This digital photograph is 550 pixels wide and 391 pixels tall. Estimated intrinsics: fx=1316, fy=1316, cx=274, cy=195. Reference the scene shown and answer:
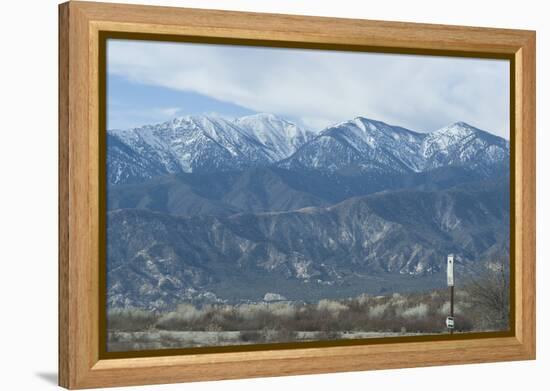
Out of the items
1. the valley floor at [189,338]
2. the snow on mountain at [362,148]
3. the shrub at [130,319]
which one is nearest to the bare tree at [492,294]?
the snow on mountain at [362,148]

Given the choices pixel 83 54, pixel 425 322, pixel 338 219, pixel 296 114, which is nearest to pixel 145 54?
pixel 83 54

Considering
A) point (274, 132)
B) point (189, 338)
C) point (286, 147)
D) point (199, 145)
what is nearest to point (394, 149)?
point (286, 147)

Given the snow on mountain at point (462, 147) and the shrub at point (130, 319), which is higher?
the snow on mountain at point (462, 147)

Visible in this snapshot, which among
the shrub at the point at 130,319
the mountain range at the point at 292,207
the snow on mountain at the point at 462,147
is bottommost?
the shrub at the point at 130,319

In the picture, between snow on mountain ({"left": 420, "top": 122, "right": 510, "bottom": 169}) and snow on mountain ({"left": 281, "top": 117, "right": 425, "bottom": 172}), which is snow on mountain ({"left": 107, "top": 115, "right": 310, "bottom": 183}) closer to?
snow on mountain ({"left": 281, "top": 117, "right": 425, "bottom": 172})

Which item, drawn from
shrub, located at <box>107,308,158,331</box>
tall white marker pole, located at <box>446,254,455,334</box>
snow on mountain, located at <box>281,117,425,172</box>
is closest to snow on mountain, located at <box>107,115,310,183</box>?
snow on mountain, located at <box>281,117,425,172</box>

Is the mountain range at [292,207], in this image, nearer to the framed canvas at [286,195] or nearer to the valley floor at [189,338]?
the framed canvas at [286,195]

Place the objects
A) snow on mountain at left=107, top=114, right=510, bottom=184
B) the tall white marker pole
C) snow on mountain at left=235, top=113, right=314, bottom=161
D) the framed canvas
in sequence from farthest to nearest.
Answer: the tall white marker pole < snow on mountain at left=235, top=113, right=314, bottom=161 < snow on mountain at left=107, top=114, right=510, bottom=184 < the framed canvas
